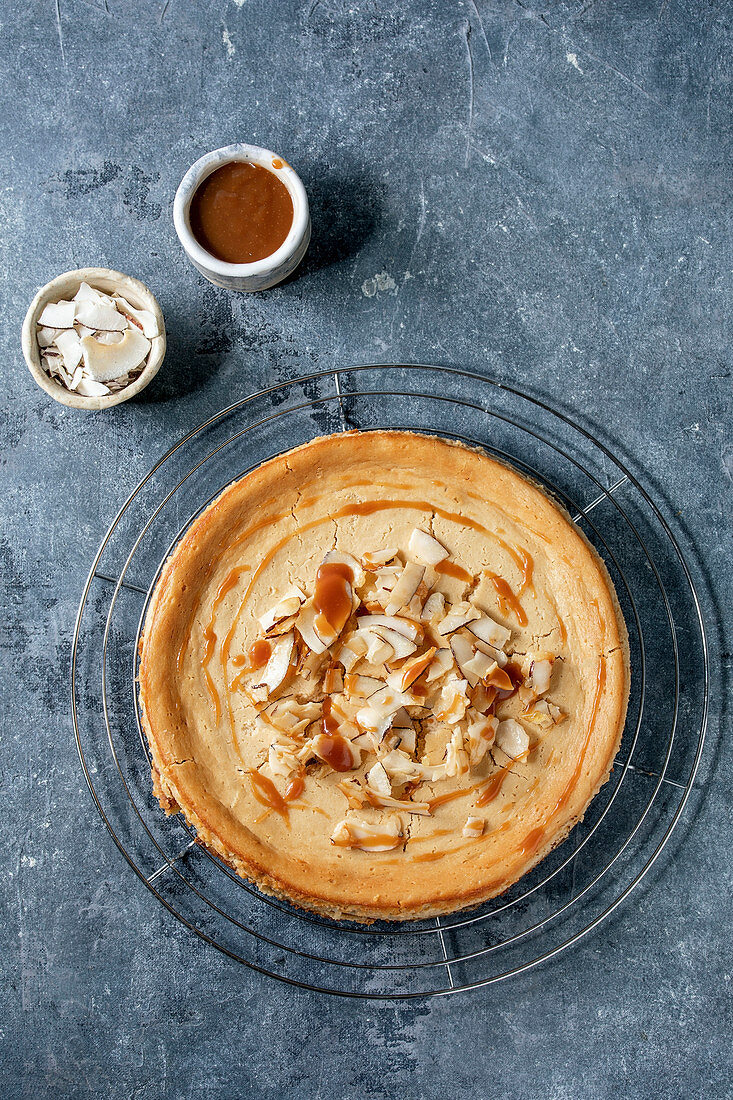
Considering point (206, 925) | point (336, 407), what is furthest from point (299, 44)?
point (206, 925)

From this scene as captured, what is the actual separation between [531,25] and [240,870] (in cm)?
332

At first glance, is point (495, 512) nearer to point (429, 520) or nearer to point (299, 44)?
point (429, 520)

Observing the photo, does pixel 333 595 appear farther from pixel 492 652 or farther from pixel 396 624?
pixel 492 652

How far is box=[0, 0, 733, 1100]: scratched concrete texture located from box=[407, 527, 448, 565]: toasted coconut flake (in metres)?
0.78

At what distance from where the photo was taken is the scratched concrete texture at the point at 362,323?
113 inches

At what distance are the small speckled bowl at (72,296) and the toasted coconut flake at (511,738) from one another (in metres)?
1.74

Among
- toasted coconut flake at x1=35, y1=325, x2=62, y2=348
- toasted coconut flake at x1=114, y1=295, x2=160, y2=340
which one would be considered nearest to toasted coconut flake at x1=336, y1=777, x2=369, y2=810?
toasted coconut flake at x1=114, y1=295, x2=160, y2=340

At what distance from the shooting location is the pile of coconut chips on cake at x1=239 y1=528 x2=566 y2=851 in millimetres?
2504

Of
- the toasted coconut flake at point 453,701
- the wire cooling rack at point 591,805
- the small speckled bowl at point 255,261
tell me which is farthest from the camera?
the wire cooling rack at point 591,805

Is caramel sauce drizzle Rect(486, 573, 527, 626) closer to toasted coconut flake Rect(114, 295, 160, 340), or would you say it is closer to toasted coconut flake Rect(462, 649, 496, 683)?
toasted coconut flake Rect(462, 649, 496, 683)

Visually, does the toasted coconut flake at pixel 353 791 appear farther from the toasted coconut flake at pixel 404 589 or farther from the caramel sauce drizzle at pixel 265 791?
the toasted coconut flake at pixel 404 589

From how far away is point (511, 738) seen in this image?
8.41ft

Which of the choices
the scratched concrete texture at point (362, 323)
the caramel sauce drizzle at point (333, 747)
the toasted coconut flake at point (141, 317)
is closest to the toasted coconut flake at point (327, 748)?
the caramel sauce drizzle at point (333, 747)

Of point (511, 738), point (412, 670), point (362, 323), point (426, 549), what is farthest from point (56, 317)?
point (511, 738)
